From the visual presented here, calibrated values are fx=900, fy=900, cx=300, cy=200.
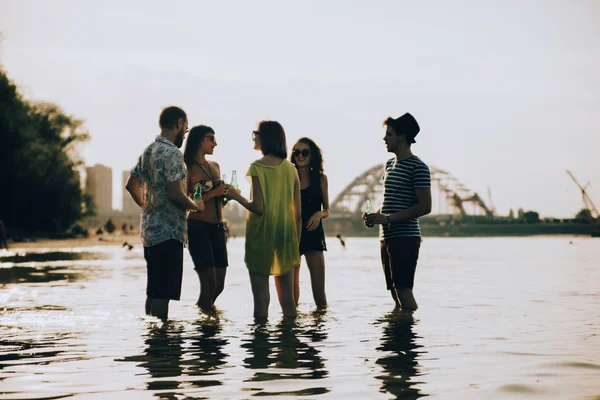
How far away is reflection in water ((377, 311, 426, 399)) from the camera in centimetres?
538

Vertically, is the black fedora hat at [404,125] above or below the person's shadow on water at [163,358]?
above

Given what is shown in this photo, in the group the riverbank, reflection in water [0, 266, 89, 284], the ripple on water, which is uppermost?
the riverbank

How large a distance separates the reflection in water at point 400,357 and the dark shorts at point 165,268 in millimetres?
1919

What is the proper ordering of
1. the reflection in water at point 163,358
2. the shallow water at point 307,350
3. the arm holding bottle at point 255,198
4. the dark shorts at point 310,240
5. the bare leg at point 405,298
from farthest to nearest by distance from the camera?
1. the dark shorts at point 310,240
2. the bare leg at point 405,298
3. the arm holding bottle at point 255,198
4. the reflection in water at point 163,358
5. the shallow water at point 307,350

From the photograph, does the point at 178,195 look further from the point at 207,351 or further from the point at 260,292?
the point at 207,351

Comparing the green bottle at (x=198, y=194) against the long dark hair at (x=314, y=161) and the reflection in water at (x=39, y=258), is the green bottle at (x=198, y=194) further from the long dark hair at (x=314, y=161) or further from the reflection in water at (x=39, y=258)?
the reflection in water at (x=39, y=258)

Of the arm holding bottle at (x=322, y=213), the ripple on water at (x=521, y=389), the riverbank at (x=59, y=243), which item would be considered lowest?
the ripple on water at (x=521, y=389)

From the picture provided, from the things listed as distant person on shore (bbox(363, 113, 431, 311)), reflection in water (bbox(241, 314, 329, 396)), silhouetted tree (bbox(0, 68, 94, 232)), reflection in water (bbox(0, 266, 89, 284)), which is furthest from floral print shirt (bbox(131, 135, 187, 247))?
silhouetted tree (bbox(0, 68, 94, 232))

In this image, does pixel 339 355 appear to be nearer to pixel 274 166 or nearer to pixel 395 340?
pixel 395 340

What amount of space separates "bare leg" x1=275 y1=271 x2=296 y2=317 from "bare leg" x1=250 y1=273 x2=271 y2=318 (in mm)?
110

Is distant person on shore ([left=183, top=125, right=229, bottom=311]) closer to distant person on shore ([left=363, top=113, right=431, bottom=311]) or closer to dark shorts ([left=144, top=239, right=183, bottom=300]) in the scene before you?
dark shorts ([left=144, top=239, right=183, bottom=300])

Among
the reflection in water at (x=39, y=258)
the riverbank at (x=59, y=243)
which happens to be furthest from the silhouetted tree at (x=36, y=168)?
the reflection in water at (x=39, y=258)

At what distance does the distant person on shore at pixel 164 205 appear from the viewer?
7.93 m

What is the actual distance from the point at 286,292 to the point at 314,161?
84.7 inches
